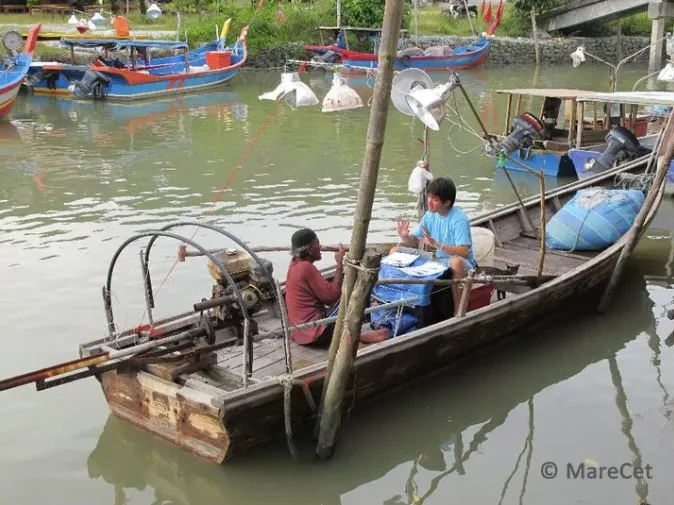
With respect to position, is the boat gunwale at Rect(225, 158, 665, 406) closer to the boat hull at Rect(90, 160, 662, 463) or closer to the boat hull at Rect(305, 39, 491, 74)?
the boat hull at Rect(90, 160, 662, 463)

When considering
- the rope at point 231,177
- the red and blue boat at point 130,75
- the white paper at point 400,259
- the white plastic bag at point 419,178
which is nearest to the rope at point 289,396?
the white paper at point 400,259

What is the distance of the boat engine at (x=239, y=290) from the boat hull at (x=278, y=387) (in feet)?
2.02

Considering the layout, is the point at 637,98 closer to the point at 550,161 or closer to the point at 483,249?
the point at 550,161

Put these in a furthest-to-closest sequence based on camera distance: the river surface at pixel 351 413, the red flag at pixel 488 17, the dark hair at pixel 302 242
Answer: the red flag at pixel 488 17
the dark hair at pixel 302 242
the river surface at pixel 351 413

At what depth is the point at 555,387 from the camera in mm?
6582

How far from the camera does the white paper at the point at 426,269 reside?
20.2 feet

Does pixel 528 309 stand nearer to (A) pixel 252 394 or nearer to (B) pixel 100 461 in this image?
(A) pixel 252 394

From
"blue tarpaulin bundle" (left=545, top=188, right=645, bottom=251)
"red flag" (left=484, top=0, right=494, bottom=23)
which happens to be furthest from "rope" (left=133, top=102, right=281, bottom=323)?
"red flag" (left=484, top=0, right=494, bottom=23)

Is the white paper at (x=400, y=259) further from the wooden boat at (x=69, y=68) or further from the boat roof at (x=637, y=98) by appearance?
the wooden boat at (x=69, y=68)

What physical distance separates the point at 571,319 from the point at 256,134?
11.4 meters

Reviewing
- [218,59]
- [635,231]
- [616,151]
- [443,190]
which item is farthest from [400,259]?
[218,59]

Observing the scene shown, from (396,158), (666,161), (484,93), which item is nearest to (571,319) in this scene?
(666,161)

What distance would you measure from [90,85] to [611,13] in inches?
825

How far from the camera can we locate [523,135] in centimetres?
1382
